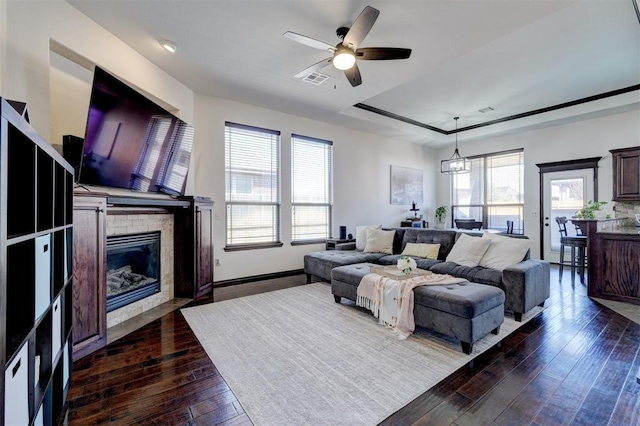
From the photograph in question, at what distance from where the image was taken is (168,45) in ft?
10.6

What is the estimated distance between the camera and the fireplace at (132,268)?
3257 millimetres

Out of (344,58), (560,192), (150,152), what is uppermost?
(344,58)

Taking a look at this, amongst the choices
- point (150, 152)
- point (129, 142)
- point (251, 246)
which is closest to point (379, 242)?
point (251, 246)

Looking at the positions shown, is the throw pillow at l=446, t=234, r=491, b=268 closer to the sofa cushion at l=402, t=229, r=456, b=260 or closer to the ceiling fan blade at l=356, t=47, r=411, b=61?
the sofa cushion at l=402, t=229, r=456, b=260

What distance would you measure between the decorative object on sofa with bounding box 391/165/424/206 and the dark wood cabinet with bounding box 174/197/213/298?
16.0 feet

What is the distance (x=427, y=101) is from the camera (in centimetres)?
561

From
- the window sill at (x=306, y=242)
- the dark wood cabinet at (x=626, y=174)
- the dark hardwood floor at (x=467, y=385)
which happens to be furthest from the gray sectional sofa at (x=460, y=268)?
the dark wood cabinet at (x=626, y=174)

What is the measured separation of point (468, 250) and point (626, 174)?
164 inches

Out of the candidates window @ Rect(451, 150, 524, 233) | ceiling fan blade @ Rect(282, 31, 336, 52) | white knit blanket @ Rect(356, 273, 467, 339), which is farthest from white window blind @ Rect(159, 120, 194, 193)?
window @ Rect(451, 150, 524, 233)

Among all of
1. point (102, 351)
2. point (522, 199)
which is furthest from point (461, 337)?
point (522, 199)

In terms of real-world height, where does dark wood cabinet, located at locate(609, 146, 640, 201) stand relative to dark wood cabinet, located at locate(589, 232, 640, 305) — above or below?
above

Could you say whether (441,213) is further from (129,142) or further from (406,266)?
(129,142)

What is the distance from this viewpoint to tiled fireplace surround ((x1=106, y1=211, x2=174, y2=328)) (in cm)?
320

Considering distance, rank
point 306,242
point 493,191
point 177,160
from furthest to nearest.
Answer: point 493,191, point 306,242, point 177,160
